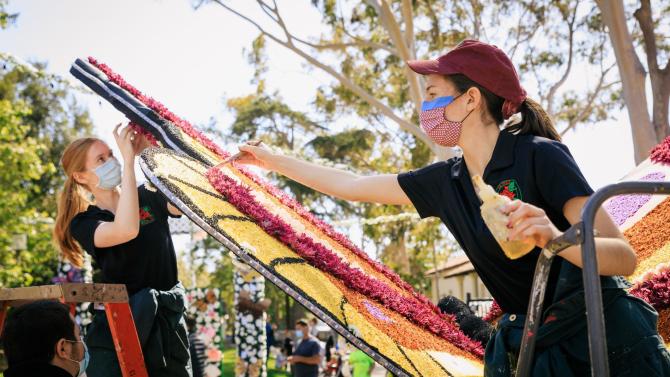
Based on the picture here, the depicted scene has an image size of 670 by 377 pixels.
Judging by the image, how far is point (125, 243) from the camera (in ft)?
12.3

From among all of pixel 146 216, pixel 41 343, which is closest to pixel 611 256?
pixel 41 343

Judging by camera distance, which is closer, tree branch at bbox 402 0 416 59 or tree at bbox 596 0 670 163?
tree at bbox 596 0 670 163

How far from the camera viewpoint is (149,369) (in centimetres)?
364

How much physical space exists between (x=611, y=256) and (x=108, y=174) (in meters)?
2.71

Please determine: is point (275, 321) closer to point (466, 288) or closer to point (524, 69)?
point (466, 288)

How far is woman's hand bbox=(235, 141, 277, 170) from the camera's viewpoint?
12.1ft

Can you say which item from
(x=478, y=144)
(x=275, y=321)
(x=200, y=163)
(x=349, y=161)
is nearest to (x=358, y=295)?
(x=478, y=144)

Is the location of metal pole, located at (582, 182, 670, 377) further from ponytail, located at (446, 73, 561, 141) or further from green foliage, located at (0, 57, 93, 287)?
green foliage, located at (0, 57, 93, 287)

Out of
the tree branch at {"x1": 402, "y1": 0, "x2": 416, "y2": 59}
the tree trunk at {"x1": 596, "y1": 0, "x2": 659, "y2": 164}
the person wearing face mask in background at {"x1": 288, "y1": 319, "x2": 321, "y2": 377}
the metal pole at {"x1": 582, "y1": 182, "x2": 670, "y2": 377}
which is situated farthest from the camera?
the tree branch at {"x1": 402, "y1": 0, "x2": 416, "y2": 59}

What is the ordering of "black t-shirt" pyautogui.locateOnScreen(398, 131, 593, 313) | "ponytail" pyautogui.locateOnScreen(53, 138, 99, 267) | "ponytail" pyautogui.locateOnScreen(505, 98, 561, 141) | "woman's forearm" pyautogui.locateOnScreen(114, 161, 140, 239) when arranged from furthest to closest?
"ponytail" pyautogui.locateOnScreen(53, 138, 99, 267) < "woman's forearm" pyautogui.locateOnScreen(114, 161, 140, 239) < "ponytail" pyautogui.locateOnScreen(505, 98, 561, 141) < "black t-shirt" pyautogui.locateOnScreen(398, 131, 593, 313)

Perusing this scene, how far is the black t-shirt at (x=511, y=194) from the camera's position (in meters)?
2.36

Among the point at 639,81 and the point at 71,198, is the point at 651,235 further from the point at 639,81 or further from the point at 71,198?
the point at 639,81

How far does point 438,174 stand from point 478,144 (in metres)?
0.21

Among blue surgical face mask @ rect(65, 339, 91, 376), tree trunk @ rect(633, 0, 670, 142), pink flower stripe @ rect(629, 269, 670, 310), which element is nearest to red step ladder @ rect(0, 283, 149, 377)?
blue surgical face mask @ rect(65, 339, 91, 376)
